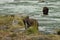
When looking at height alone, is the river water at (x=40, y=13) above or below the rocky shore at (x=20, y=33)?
below

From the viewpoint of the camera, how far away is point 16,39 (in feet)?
49.9

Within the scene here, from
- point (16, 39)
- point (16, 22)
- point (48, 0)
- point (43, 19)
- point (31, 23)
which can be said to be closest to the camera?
point (16, 39)

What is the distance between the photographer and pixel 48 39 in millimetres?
15594

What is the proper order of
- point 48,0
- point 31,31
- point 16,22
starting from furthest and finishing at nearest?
1. point 48,0
2. point 16,22
3. point 31,31

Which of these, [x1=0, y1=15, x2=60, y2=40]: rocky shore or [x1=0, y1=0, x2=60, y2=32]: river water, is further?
[x1=0, y1=0, x2=60, y2=32]: river water

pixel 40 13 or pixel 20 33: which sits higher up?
pixel 20 33

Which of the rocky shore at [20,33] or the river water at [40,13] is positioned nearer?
the rocky shore at [20,33]

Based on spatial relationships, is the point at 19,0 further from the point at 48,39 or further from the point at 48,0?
the point at 48,39

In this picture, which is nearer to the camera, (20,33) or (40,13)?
(20,33)

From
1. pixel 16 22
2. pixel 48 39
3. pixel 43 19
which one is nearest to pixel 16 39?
pixel 48 39

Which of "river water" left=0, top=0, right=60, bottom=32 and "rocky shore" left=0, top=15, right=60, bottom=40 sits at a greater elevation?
"rocky shore" left=0, top=15, right=60, bottom=40

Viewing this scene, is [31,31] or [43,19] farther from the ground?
[31,31]

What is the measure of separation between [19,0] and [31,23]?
40.9m

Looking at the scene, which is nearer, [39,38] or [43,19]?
[39,38]
